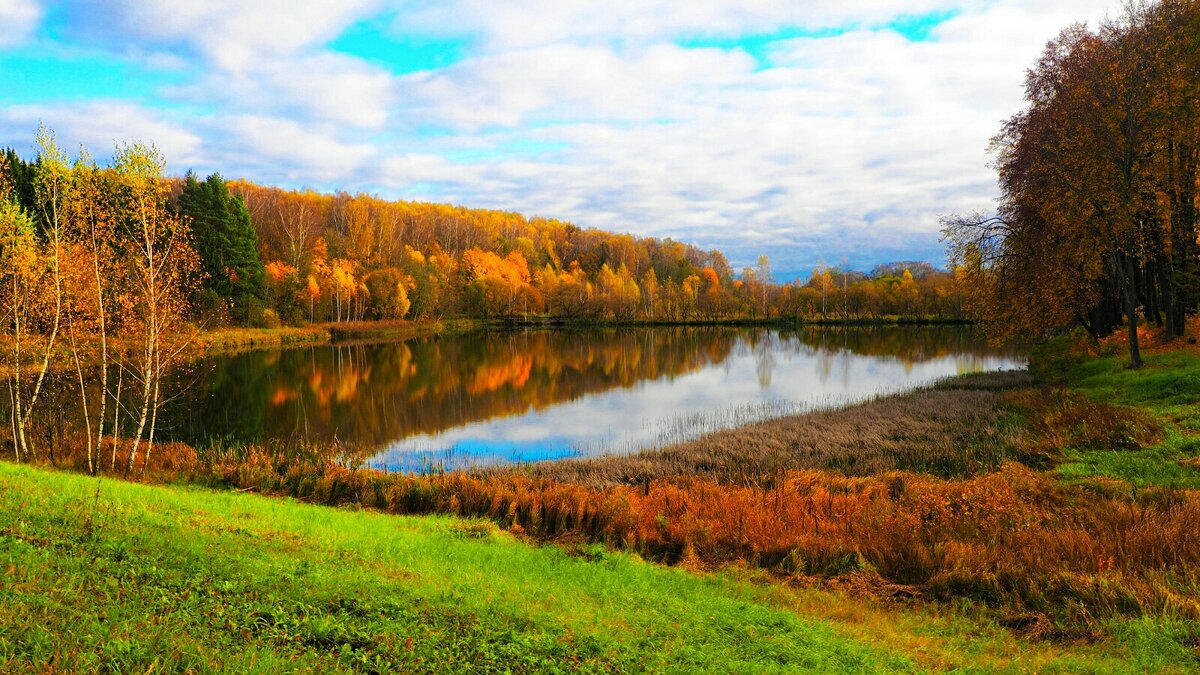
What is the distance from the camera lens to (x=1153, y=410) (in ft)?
56.6

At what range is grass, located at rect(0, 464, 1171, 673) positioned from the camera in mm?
5102

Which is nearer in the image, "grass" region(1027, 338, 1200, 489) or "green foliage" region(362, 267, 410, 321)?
"grass" region(1027, 338, 1200, 489)

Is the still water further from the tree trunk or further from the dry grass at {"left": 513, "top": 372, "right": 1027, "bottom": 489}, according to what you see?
the tree trunk

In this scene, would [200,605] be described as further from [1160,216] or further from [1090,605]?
[1160,216]

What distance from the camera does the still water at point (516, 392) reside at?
2339 cm

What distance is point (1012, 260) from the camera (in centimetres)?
3061

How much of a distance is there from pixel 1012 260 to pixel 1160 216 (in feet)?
21.0

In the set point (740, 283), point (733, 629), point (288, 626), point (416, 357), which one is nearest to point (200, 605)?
point (288, 626)

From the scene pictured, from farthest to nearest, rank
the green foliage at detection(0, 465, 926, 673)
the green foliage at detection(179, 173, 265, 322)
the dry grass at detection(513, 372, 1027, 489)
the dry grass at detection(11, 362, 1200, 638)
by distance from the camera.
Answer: the green foliage at detection(179, 173, 265, 322)
the dry grass at detection(513, 372, 1027, 489)
the dry grass at detection(11, 362, 1200, 638)
the green foliage at detection(0, 465, 926, 673)

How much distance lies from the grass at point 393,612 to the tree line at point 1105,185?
22373mm

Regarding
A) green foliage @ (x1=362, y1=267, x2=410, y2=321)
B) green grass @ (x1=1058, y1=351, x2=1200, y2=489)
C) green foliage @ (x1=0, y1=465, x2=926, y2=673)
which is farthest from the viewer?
green foliage @ (x1=362, y1=267, x2=410, y2=321)

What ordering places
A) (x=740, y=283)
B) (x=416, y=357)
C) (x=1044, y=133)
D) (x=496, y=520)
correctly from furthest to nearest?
(x=740, y=283)
(x=416, y=357)
(x=1044, y=133)
(x=496, y=520)

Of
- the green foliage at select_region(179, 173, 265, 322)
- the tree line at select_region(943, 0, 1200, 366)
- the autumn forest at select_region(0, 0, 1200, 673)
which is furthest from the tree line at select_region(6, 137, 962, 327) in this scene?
the tree line at select_region(943, 0, 1200, 366)

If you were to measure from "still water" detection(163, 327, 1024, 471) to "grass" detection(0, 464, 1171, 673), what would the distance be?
9550 mm
